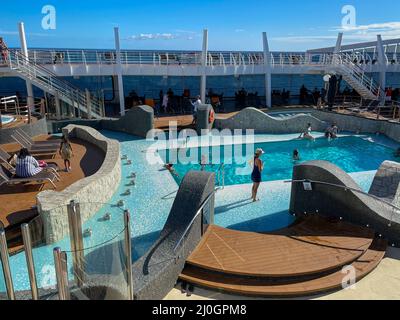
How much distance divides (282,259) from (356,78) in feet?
66.4

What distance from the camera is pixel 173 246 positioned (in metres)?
5.33

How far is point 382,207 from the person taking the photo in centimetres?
678

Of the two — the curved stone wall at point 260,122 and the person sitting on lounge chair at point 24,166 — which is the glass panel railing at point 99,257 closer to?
the person sitting on lounge chair at point 24,166

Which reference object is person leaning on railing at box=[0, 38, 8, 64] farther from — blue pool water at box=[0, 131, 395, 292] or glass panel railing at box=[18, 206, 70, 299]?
glass panel railing at box=[18, 206, 70, 299]

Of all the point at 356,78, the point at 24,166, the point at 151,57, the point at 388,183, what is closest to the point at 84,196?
the point at 24,166

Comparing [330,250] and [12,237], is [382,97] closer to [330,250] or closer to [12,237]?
[330,250]

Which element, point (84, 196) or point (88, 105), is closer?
point (84, 196)

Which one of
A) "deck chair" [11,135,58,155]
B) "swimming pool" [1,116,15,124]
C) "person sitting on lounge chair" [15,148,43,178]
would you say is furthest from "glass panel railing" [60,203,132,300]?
"swimming pool" [1,116,15,124]

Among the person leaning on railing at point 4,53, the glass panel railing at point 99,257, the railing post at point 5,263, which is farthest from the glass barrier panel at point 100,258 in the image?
the person leaning on railing at point 4,53

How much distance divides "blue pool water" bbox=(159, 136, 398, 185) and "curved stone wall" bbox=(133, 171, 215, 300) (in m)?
4.24

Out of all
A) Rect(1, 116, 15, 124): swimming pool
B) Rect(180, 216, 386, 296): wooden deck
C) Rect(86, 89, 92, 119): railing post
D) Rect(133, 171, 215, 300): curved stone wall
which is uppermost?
Rect(86, 89, 92, 119): railing post

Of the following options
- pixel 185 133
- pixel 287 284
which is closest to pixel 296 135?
pixel 185 133

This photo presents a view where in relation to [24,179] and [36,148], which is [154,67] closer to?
[36,148]

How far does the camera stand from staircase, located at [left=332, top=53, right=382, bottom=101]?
21.6 metres
